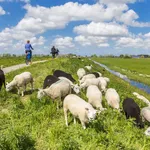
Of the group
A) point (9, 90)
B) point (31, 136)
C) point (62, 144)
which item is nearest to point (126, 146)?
point (62, 144)

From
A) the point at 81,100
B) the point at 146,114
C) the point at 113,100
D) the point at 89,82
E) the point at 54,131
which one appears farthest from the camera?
the point at 89,82

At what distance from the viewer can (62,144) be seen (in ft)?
27.9

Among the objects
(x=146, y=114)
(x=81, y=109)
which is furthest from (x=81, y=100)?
(x=146, y=114)

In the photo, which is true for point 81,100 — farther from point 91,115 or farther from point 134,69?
point 134,69

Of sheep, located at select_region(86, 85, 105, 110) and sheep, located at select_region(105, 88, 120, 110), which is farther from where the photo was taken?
sheep, located at select_region(105, 88, 120, 110)

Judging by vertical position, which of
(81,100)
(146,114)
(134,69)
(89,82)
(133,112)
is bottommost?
(134,69)

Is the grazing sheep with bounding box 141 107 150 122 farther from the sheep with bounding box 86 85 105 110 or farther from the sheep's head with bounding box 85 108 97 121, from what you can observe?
the sheep's head with bounding box 85 108 97 121

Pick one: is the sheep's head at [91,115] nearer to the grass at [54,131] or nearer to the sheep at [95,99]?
the grass at [54,131]

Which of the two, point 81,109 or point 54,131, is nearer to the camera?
point 54,131

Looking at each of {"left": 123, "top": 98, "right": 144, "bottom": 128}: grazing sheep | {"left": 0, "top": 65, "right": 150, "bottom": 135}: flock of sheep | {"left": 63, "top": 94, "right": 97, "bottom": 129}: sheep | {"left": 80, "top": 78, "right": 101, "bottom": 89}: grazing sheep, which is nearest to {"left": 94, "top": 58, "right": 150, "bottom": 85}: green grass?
{"left": 80, "top": 78, "right": 101, "bottom": 89}: grazing sheep

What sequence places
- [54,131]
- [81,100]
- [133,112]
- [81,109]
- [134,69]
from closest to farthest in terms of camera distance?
[54,131] → [81,109] → [81,100] → [133,112] → [134,69]

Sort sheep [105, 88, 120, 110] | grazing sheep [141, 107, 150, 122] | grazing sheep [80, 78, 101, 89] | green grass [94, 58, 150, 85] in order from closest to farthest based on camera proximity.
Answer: grazing sheep [141, 107, 150, 122] → sheep [105, 88, 120, 110] → grazing sheep [80, 78, 101, 89] → green grass [94, 58, 150, 85]

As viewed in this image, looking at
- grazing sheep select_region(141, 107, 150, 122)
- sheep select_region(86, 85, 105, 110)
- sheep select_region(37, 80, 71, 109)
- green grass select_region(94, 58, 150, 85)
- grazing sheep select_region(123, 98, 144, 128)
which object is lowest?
green grass select_region(94, 58, 150, 85)

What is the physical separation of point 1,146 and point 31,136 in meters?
1.54
